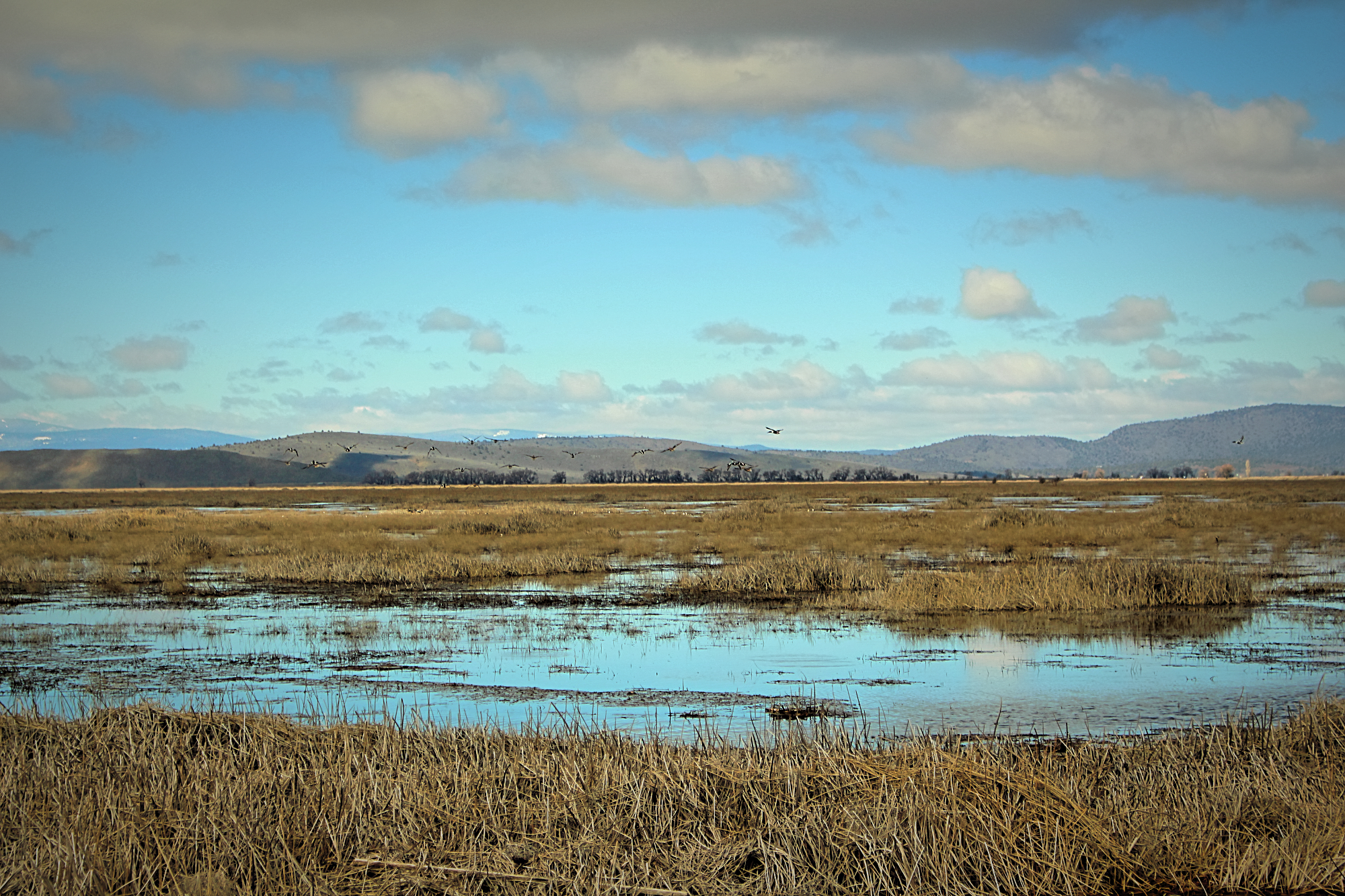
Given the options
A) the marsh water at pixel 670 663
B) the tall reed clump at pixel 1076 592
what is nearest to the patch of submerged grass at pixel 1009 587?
the tall reed clump at pixel 1076 592

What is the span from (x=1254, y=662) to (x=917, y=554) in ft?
60.8

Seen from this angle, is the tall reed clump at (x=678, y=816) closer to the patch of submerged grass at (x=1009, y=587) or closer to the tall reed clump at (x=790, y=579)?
the patch of submerged grass at (x=1009, y=587)

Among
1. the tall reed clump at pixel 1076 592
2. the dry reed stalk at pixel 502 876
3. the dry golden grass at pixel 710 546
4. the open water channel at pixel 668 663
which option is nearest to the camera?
the dry reed stalk at pixel 502 876

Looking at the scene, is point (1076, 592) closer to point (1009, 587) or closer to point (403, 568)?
point (1009, 587)

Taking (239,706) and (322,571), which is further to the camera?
(322,571)

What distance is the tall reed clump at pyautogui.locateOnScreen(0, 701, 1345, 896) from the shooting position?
25.7 feet

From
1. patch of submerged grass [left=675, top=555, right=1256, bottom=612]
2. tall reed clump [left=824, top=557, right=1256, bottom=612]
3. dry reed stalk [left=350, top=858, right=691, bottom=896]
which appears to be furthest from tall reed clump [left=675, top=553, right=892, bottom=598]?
dry reed stalk [left=350, top=858, right=691, bottom=896]

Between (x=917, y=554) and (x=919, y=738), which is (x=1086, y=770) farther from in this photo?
(x=917, y=554)

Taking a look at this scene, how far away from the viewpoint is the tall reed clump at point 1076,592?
2311cm

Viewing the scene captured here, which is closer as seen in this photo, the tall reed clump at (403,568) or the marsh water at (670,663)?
the marsh water at (670,663)

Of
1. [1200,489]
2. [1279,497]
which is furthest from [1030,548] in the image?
[1200,489]

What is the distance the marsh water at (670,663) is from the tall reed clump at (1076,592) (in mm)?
771

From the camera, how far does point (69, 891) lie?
24.7ft

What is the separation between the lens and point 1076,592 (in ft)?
77.2
